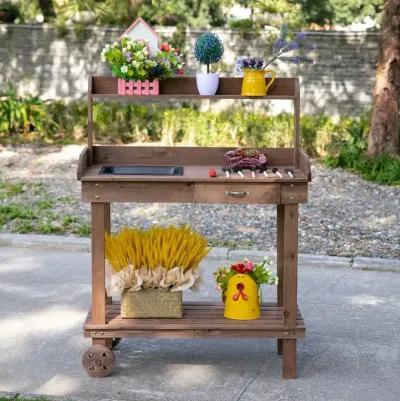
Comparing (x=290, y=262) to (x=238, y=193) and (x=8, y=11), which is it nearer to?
(x=238, y=193)

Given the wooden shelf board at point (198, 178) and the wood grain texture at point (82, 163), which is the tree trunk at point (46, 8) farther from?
the wooden shelf board at point (198, 178)

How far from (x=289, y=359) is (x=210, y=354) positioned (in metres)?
0.61

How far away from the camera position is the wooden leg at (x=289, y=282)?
5.22 m

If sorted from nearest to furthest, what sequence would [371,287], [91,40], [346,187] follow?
[371,287]
[346,187]
[91,40]

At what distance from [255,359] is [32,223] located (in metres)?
3.95

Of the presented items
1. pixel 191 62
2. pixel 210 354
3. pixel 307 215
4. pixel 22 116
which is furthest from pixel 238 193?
pixel 191 62

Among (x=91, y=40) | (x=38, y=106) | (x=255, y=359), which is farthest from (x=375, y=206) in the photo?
(x=91, y=40)

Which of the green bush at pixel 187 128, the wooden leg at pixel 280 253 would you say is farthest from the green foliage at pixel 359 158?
the wooden leg at pixel 280 253

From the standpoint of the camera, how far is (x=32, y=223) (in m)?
9.01

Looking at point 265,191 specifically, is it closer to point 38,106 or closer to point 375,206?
point 375,206

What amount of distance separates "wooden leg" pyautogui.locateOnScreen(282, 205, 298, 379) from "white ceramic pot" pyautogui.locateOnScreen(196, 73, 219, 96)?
0.81m

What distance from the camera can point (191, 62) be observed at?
15516 millimetres

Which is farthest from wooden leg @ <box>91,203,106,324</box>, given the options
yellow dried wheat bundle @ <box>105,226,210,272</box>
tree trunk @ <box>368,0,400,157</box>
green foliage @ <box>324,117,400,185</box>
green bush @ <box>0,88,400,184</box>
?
tree trunk @ <box>368,0,400,157</box>

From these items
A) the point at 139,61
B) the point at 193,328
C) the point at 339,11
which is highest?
the point at 339,11
